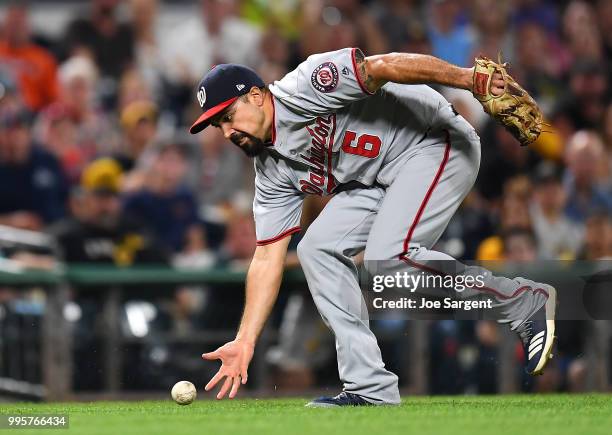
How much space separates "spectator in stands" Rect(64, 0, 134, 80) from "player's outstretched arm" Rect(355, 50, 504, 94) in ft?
21.9

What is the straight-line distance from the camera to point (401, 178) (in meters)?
5.54

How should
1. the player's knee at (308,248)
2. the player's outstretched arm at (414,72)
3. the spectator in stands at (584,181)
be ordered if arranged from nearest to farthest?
1. the player's outstretched arm at (414,72)
2. the player's knee at (308,248)
3. the spectator in stands at (584,181)

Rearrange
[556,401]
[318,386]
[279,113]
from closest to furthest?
[279,113] → [556,401] → [318,386]

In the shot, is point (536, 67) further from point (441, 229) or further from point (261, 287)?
point (261, 287)

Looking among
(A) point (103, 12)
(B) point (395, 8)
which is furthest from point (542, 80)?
(A) point (103, 12)

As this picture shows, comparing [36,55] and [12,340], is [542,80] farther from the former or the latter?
[12,340]

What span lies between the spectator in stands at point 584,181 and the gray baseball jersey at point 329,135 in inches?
176

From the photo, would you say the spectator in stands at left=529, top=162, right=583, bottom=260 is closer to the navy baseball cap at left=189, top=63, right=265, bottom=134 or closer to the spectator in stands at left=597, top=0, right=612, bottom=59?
the spectator in stands at left=597, top=0, right=612, bottom=59

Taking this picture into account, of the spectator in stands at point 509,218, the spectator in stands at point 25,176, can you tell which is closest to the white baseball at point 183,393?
the spectator in stands at point 509,218

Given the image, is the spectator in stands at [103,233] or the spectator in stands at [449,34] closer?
the spectator in stands at [103,233]

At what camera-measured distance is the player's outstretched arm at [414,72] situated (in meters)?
5.04

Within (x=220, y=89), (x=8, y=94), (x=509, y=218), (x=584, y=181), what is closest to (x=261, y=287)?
(x=220, y=89)

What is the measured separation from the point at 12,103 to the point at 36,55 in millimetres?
1326

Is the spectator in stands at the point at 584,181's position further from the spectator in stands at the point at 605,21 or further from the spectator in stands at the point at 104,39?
the spectator in stands at the point at 104,39
